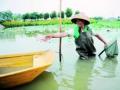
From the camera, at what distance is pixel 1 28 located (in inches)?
519

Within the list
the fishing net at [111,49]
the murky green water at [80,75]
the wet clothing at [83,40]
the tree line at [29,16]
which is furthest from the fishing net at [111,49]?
the tree line at [29,16]

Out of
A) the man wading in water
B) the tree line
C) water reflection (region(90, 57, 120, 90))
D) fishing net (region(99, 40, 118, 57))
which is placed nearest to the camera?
water reflection (region(90, 57, 120, 90))

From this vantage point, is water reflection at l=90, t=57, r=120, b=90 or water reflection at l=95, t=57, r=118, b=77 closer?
water reflection at l=90, t=57, r=120, b=90

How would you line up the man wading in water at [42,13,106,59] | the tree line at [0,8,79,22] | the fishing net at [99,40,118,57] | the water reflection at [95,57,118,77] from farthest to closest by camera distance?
1. the tree line at [0,8,79,22]
2. the fishing net at [99,40,118,57]
3. the man wading in water at [42,13,106,59]
4. the water reflection at [95,57,118,77]

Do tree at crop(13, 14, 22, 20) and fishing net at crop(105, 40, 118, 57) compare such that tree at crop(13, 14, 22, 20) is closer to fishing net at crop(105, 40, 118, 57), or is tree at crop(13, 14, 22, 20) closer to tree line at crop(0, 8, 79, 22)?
tree line at crop(0, 8, 79, 22)

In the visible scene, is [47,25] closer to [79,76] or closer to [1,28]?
[1,28]

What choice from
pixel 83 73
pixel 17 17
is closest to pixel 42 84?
pixel 83 73

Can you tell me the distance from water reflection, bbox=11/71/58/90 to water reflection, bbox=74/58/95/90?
0.98ft

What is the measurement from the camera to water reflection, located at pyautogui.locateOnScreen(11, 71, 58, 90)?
11.9ft

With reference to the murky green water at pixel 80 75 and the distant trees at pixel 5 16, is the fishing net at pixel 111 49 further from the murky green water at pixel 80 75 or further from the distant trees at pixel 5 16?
the distant trees at pixel 5 16

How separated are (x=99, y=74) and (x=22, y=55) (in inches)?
46.9

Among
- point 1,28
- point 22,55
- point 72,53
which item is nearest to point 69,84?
point 22,55

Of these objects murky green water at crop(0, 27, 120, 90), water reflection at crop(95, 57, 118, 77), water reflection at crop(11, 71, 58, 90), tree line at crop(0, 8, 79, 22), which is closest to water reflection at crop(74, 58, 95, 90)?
murky green water at crop(0, 27, 120, 90)

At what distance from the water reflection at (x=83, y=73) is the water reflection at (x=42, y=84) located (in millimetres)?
298
